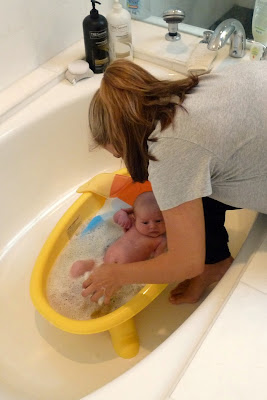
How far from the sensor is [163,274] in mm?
1012

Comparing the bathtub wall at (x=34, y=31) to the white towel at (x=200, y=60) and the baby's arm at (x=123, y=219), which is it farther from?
the baby's arm at (x=123, y=219)

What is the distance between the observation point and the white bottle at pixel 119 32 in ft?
5.13

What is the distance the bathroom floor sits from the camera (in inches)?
71.9

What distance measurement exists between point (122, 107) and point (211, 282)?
67 cm

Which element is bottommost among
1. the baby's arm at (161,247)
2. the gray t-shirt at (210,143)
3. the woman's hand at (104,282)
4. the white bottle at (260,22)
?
the baby's arm at (161,247)

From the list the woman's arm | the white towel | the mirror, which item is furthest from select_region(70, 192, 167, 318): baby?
the mirror

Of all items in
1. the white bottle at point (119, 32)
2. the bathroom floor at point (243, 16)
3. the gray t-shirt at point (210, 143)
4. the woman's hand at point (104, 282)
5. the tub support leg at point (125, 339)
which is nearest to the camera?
the gray t-shirt at point (210, 143)

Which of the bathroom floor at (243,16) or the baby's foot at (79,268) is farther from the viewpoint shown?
the bathroom floor at (243,16)

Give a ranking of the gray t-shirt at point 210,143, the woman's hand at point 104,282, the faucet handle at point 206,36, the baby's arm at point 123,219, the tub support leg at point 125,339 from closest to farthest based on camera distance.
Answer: the gray t-shirt at point 210,143, the woman's hand at point 104,282, the tub support leg at point 125,339, the baby's arm at point 123,219, the faucet handle at point 206,36

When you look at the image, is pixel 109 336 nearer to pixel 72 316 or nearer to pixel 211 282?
pixel 72 316

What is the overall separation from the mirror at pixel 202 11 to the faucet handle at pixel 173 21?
102 mm

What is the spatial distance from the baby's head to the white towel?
0.54 metres

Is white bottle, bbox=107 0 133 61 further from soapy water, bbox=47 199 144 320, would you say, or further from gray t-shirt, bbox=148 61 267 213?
gray t-shirt, bbox=148 61 267 213

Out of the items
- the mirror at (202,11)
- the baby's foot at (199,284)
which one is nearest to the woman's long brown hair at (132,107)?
the baby's foot at (199,284)
